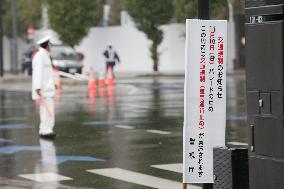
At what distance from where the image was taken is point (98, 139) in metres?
14.9

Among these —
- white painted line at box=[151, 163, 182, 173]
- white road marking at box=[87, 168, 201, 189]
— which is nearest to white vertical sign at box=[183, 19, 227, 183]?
white road marking at box=[87, 168, 201, 189]

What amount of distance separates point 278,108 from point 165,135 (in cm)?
842

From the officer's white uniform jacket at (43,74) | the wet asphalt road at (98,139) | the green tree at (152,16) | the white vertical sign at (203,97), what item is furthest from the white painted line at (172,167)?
the green tree at (152,16)

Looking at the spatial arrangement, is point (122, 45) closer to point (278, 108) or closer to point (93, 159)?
point (93, 159)

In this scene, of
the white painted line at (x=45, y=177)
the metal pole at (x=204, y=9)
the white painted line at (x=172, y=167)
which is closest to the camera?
the metal pole at (x=204, y=9)

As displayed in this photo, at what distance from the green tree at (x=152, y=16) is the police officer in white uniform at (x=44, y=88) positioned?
Result: 102 feet

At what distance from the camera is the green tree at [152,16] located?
46469 millimetres

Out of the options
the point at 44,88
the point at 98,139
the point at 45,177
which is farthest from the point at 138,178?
the point at 44,88

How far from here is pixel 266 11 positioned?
6.93 metres

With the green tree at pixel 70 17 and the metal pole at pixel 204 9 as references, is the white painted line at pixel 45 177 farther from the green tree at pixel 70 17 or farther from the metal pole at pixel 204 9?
the green tree at pixel 70 17

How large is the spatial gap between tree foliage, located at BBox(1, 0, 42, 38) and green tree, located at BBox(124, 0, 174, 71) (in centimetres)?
1316

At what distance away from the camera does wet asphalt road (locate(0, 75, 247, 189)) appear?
11.1 m

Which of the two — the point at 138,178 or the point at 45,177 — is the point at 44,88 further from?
the point at 138,178

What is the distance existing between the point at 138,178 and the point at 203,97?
2.73 m
